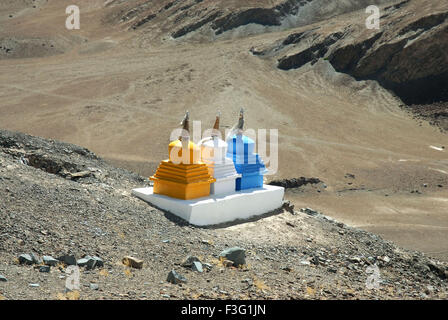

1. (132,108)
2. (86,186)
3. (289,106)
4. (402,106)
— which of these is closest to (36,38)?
(132,108)

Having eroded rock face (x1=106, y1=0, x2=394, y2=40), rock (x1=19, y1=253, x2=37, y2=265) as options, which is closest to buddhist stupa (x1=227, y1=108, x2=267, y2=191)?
rock (x1=19, y1=253, x2=37, y2=265)

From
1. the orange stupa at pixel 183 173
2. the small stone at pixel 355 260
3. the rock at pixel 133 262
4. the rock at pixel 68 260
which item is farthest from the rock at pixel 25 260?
the small stone at pixel 355 260

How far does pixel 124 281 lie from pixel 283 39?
35.8m

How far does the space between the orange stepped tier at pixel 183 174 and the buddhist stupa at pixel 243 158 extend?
1.29 metres

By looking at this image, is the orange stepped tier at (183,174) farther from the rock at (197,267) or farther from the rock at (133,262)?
the rock at (133,262)

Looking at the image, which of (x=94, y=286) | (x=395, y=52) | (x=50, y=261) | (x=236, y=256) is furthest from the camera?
(x=395, y=52)

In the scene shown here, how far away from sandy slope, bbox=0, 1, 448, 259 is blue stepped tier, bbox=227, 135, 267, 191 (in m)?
5.16

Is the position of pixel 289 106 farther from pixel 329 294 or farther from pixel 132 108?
pixel 329 294

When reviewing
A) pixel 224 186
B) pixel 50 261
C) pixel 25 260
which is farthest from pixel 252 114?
pixel 25 260

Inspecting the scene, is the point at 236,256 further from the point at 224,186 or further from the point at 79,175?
the point at 79,175

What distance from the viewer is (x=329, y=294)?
8.95m

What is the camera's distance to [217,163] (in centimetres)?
1360

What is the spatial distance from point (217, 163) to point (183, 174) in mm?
1062

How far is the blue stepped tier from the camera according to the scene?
46.9ft
